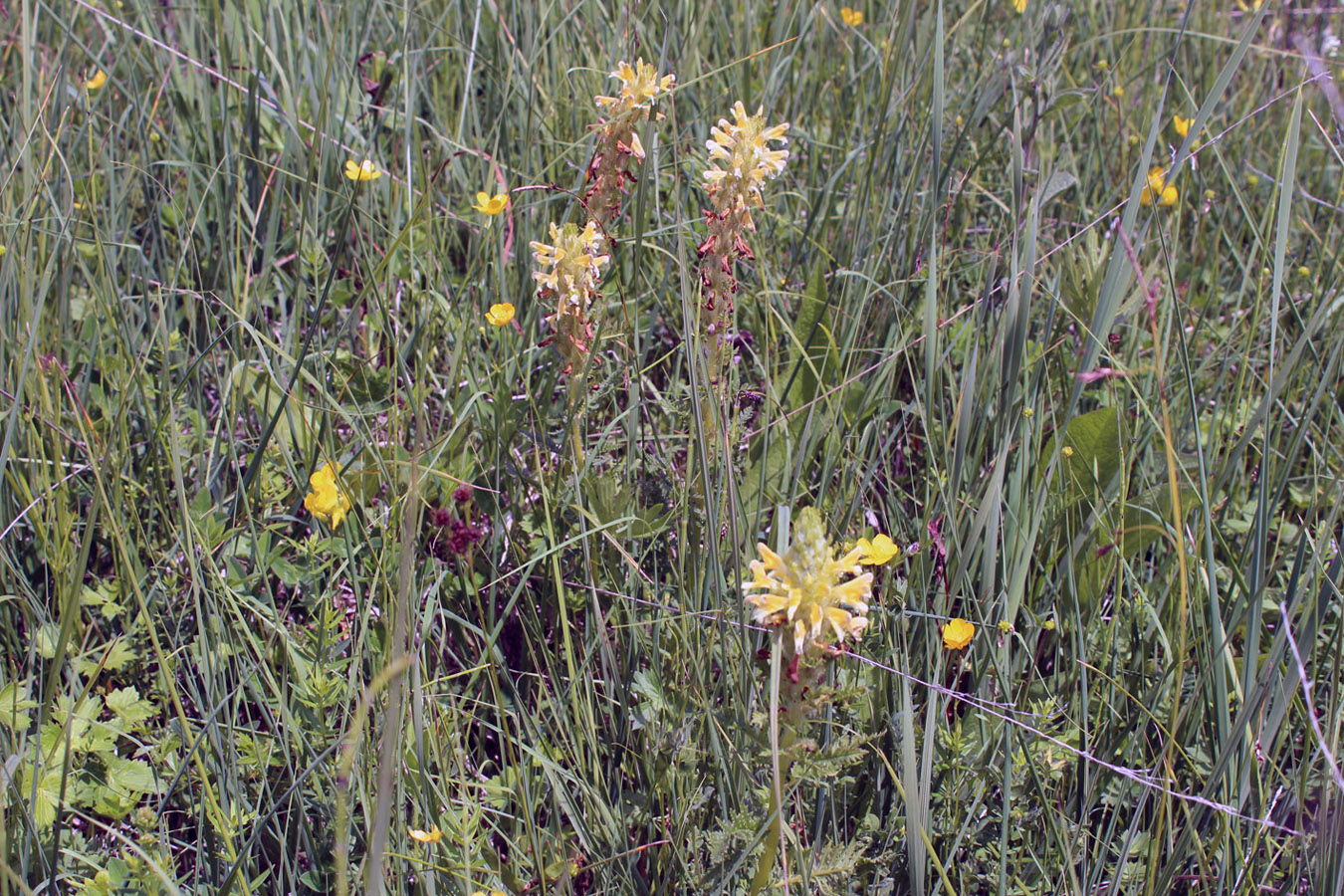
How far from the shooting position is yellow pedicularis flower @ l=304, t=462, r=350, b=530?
1.65m

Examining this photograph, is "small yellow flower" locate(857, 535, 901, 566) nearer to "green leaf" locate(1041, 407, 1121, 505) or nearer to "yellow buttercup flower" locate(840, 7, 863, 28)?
"green leaf" locate(1041, 407, 1121, 505)

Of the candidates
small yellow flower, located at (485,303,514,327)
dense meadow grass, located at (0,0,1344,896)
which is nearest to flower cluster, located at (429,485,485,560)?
dense meadow grass, located at (0,0,1344,896)

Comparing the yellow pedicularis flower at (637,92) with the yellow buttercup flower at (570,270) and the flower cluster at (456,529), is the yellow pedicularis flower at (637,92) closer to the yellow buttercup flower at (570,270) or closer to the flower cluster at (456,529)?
the yellow buttercup flower at (570,270)

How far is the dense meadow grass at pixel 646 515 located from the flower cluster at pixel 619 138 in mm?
17

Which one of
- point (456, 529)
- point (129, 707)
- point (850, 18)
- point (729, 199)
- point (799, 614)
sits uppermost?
point (850, 18)

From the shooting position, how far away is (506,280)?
2.36 metres

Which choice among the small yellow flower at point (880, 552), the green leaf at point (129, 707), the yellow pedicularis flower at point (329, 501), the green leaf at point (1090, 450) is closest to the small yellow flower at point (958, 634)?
the small yellow flower at point (880, 552)

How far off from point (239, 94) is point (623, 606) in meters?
1.93

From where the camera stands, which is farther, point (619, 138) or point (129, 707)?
point (619, 138)

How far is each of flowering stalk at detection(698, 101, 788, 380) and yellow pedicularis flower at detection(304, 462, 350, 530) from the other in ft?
2.23

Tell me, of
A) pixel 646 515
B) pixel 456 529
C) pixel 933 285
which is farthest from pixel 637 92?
pixel 456 529

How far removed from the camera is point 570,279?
174 centimetres

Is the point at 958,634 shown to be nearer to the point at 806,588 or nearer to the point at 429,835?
the point at 806,588

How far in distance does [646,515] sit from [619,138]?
2.33 ft
